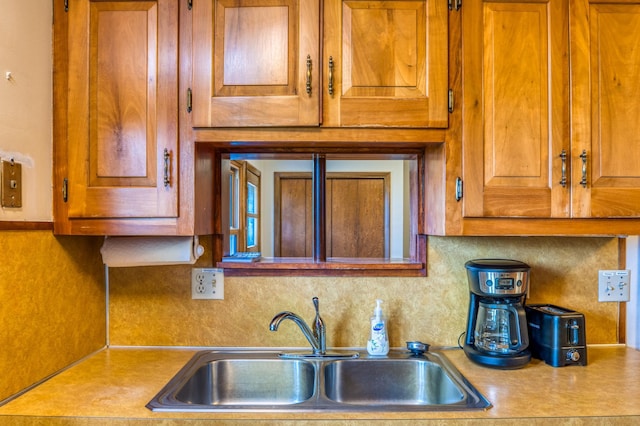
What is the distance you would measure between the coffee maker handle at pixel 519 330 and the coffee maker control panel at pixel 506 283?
6cm

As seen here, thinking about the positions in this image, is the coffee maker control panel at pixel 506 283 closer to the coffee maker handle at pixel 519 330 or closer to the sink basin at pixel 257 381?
the coffee maker handle at pixel 519 330

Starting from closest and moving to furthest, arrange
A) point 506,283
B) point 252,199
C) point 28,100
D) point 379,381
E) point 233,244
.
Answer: point 28,100 → point 506,283 → point 379,381 → point 233,244 → point 252,199

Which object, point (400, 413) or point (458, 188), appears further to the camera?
point (458, 188)

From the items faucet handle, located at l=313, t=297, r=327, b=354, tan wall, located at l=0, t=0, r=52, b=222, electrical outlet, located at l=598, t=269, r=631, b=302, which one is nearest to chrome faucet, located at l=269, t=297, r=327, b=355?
faucet handle, located at l=313, t=297, r=327, b=354

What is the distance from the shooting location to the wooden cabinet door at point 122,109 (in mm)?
1281

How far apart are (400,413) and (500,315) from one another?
528mm

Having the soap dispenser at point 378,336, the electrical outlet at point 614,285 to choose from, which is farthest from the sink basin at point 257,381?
the electrical outlet at point 614,285

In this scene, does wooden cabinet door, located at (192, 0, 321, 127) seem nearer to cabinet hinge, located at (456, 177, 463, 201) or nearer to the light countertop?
cabinet hinge, located at (456, 177, 463, 201)

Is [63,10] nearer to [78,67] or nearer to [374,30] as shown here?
[78,67]

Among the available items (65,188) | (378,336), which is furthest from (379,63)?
(65,188)

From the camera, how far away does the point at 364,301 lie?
5.27ft

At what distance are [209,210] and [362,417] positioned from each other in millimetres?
861

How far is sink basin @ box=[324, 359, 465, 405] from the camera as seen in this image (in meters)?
1.46

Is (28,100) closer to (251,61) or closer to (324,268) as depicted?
(251,61)
